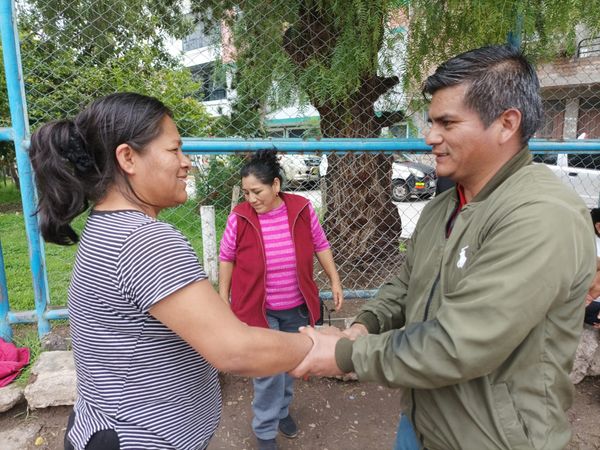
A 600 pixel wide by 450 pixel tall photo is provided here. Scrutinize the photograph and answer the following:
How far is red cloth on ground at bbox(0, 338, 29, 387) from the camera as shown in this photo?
9.17ft

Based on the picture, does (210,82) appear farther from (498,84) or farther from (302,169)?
(498,84)

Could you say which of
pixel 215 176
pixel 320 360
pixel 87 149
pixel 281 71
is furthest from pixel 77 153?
pixel 215 176

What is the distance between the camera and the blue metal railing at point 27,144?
251cm

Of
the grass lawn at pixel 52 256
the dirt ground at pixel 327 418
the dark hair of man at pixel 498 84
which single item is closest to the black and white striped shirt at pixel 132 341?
the dark hair of man at pixel 498 84

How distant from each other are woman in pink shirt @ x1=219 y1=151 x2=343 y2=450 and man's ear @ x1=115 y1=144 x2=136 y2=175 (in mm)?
1277

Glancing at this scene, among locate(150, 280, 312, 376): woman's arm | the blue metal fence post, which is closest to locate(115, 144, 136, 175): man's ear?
locate(150, 280, 312, 376): woman's arm

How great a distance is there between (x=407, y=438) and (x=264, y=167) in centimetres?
154

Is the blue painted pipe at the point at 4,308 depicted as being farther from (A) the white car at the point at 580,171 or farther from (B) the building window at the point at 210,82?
(A) the white car at the point at 580,171

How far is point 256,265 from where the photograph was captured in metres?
2.48

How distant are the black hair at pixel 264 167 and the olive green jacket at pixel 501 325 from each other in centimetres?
134

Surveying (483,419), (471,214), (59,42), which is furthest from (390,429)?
(59,42)

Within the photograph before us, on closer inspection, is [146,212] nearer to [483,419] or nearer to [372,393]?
[483,419]

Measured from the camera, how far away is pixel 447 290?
124 cm

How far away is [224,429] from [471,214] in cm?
219
